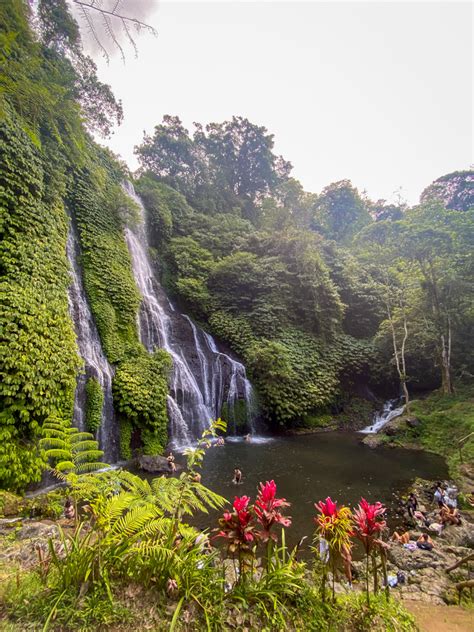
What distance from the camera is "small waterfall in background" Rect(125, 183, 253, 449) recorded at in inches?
491

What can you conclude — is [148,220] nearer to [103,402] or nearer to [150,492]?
[103,402]

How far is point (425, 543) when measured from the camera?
5625 mm

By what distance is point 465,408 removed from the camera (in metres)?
12.7

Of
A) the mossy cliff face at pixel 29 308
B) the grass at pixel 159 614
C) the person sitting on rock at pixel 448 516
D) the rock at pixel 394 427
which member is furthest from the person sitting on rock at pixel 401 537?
the rock at pixel 394 427

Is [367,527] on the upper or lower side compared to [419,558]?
upper

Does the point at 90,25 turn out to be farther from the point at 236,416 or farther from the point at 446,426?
the point at 446,426

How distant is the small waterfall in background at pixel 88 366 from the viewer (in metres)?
9.35

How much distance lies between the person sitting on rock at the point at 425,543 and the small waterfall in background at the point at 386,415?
960 cm

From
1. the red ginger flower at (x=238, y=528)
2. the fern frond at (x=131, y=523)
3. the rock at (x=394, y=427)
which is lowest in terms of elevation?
the rock at (x=394, y=427)

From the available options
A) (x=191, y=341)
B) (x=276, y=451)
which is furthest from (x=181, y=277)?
(x=276, y=451)

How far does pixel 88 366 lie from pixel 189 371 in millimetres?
4975

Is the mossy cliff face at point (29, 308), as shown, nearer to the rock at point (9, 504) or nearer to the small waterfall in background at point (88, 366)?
the rock at point (9, 504)

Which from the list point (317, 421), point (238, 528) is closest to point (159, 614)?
point (238, 528)

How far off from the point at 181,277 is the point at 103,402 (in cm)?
1092
